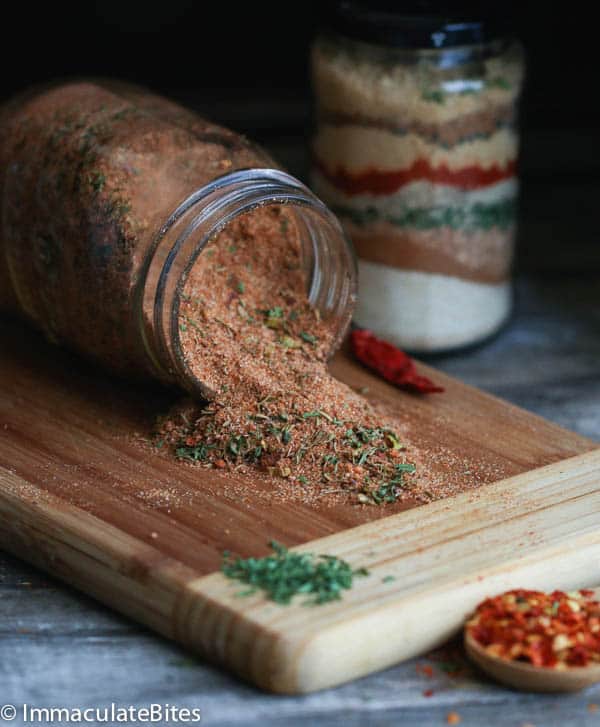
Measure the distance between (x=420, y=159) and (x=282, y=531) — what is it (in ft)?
2.54

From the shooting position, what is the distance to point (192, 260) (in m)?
1.72

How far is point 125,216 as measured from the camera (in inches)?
69.9

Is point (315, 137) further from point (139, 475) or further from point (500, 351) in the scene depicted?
point (139, 475)

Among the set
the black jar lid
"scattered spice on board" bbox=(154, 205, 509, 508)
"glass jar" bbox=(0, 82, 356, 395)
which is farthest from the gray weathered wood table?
the black jar lid

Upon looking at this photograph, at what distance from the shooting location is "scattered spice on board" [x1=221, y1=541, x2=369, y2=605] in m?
1.43

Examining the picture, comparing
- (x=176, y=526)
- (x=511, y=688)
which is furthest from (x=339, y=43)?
(x=511, y=688)

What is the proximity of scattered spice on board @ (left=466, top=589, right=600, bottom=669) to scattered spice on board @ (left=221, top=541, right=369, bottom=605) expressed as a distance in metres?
0.15

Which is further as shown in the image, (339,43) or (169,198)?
(339,43)

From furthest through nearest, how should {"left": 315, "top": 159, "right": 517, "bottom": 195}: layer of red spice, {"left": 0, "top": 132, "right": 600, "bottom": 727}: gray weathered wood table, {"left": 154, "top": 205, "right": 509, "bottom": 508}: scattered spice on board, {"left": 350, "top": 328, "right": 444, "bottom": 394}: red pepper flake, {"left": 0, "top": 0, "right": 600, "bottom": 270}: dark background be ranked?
{"left": 0, "top": 0, "right": 600, "bottom": 270}: dark background → {"left": 315, "top": 159, "right": 517, "bottom": 195}: layer of red spice → {"left": 350, "top": 328, "right": 444, "bottom": 394}: red pepper flake → {"left": 154, "top": 205, "right": 509, "bottom": 508}: scattered spice on board → {"left": 0, "top": 132, "right": 600, "bottom": 727}: gray weathered wood table

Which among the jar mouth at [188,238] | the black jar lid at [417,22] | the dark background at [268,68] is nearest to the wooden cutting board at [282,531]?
the jar mouth at [188,238]

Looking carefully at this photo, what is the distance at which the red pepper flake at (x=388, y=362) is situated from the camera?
1.96 metres

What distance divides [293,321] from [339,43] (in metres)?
0.49

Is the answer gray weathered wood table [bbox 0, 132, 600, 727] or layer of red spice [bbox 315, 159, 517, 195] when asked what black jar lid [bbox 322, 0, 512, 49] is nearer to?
layer of red spice [bbox 315, 159, 517, 195]

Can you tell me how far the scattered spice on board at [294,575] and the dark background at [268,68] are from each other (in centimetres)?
135
